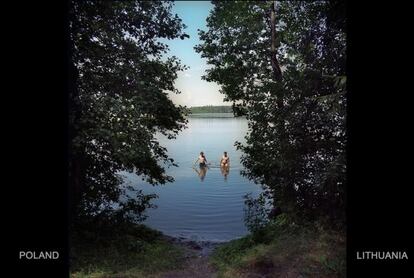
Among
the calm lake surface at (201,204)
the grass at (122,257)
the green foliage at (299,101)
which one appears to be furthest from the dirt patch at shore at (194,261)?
the green foliage at (299,101)

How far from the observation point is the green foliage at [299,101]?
9.78 metres

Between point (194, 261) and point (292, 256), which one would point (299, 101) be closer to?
point (292, 256)

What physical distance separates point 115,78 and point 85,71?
79 centimetres

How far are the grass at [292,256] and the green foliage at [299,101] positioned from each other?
650mm

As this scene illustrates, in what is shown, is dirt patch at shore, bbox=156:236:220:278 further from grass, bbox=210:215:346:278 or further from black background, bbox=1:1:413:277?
black background, bbox=1:1:413:277

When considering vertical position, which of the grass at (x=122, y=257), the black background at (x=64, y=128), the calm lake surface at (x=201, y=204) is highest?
the black background at (x=64, y=128)

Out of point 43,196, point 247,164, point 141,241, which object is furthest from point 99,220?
point 247,164

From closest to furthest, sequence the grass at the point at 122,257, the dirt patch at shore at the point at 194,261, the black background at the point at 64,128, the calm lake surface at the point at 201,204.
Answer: the black background at the point at 64,128, the grass at the point at 122,257, the dirt patch at shore at the point at 194,261, the calm lake surface at the point at 201,204

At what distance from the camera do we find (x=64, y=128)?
7.65 meters

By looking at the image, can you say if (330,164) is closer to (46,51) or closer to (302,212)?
(302,212)

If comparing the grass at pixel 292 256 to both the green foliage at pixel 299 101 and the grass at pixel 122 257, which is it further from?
the grass at pixel 122 257

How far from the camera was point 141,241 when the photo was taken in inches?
504

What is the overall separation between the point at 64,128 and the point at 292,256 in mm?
5920

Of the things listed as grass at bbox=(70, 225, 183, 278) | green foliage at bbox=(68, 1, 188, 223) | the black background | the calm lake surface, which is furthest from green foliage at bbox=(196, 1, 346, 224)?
the calm lake surface
